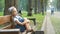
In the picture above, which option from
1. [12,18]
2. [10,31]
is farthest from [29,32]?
[10,31]

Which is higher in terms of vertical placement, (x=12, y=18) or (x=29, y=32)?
(x=12, y=18)

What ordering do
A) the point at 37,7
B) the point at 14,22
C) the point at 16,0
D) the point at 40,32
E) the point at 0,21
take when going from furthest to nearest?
the point at 37,7 < the point at 16,0 < the point at 0,21 < the point at 14,22 < the point at 40,32

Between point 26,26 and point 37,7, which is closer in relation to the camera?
point 26,26

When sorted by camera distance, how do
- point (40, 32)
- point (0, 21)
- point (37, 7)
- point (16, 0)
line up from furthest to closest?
point (37, 7), point (16, 0), point (0, 21), point (40, 32)

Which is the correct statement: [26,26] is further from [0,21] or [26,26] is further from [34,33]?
[0,21]

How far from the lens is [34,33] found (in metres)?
5.91

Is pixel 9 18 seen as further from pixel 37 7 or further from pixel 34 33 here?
pixel 37 7

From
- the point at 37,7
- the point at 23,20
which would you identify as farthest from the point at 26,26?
the point at 37,7

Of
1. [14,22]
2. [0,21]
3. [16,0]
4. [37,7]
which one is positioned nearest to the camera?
[14,22]

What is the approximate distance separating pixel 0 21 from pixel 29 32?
3.04 ft

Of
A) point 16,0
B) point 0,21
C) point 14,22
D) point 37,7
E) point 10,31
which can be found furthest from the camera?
point 37,7

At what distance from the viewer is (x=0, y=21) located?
21.1 feet

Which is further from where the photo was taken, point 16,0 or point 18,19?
point 16,0

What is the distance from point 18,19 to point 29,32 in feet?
1.67
